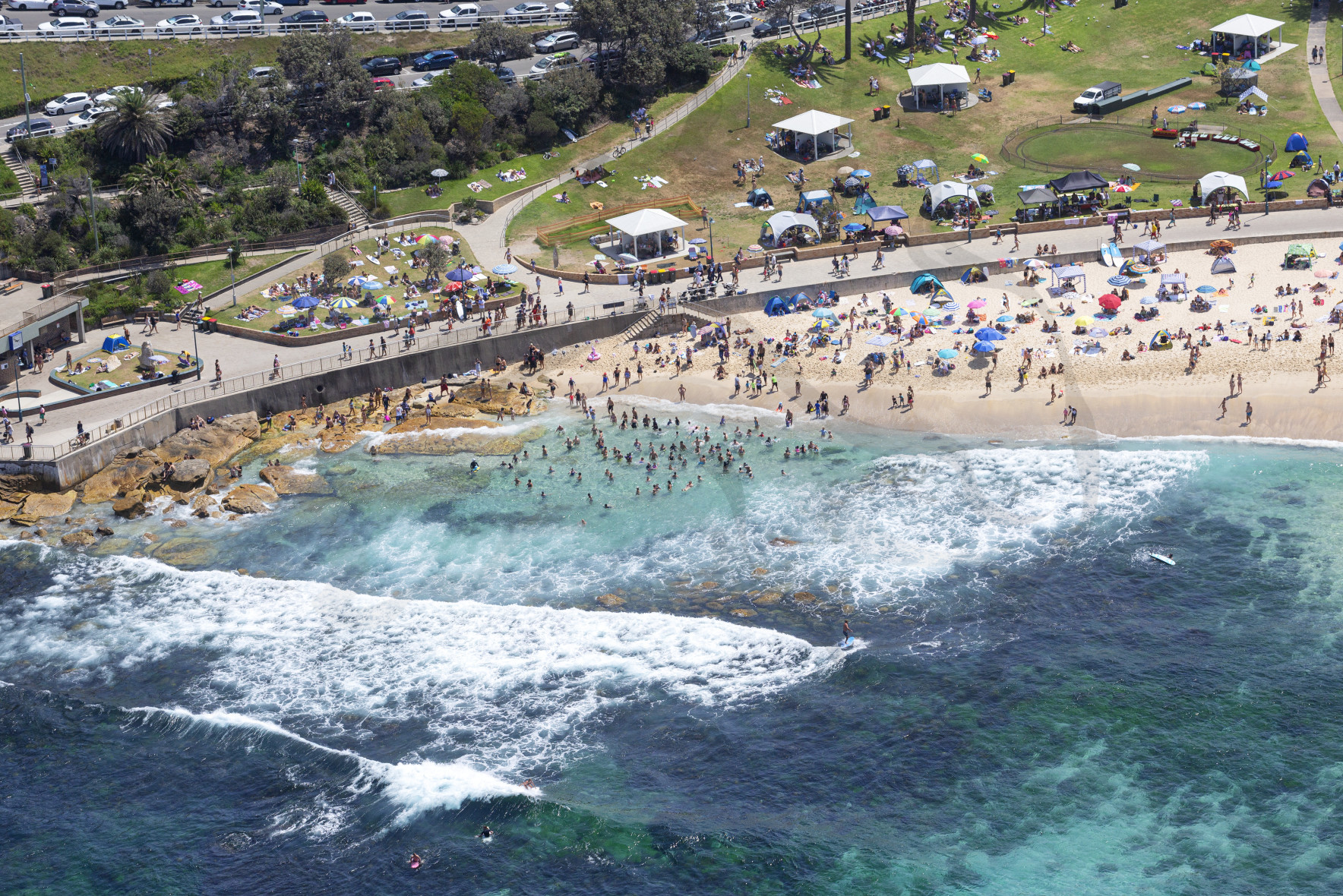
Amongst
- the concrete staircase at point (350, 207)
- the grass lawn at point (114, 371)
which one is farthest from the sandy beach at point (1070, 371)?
the grass lawn at point (114, 371)

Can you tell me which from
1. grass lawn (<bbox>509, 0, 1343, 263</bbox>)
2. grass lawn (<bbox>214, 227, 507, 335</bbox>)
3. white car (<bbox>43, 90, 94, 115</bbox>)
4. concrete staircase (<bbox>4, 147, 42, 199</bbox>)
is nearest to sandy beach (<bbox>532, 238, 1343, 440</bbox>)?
grass lawn (<bbox>509, 0, 1343, 263</bbox>)

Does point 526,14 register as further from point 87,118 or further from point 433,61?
point 87,118

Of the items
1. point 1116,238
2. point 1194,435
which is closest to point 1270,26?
point 1116,238

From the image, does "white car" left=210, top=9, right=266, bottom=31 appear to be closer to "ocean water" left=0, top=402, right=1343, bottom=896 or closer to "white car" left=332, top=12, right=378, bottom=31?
"white car" left=332, top=12, right=378, bottom=31

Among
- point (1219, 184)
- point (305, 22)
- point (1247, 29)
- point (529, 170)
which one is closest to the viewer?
point (1219, 184)

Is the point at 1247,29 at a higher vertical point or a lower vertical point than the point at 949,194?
higher

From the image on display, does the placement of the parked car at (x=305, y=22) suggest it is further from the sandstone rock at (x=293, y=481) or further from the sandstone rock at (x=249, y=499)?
the sandstone rock at (x=249, y=499)

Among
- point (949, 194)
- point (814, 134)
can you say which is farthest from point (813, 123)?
point (949, 194)
